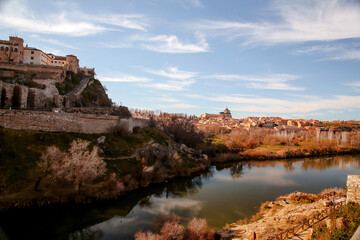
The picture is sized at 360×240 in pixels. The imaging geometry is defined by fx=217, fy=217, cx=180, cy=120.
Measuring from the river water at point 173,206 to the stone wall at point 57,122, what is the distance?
317 inches

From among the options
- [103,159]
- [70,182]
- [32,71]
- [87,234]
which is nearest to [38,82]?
[32,71]

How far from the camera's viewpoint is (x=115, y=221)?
15.0m

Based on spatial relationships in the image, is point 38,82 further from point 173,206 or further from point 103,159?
point 173,206


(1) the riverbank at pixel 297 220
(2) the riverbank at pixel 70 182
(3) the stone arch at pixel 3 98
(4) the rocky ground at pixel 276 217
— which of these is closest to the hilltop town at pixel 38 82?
(3) the stone arch at pixel 3 98

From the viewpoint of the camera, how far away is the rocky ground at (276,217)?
37.8ft

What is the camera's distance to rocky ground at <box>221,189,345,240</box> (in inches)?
454

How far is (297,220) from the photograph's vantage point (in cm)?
1166

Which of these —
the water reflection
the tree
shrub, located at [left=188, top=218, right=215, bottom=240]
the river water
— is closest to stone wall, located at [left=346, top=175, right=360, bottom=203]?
shrub, located at [left=188, top=218, right=215, bottom=240]

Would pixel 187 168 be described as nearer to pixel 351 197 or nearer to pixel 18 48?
pixel 351 197

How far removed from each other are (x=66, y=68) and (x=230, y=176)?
3086 cm

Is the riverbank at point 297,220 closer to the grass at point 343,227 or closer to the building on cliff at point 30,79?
the grass at point 343,227

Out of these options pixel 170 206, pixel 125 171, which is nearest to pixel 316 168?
pixel 170 206

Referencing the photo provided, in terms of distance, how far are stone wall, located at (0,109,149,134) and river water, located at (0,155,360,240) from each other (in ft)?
26.4

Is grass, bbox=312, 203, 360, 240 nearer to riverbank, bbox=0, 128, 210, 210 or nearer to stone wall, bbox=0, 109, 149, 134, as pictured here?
riverbank, bbox=0, 128, 210, 210
